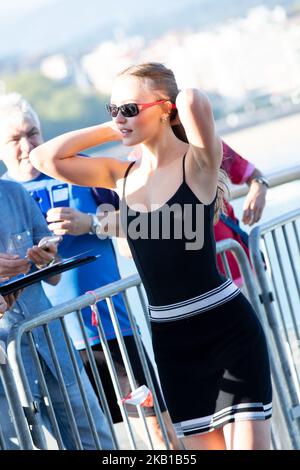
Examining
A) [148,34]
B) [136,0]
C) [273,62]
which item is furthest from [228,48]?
[136,0]

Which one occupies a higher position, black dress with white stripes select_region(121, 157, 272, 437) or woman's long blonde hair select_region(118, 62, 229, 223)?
woman's long blonde hair select_region(118, 62, 229, 223)

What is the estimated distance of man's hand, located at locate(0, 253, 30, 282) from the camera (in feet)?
12.1

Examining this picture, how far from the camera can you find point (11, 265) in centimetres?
369

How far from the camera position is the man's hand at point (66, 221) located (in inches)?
157

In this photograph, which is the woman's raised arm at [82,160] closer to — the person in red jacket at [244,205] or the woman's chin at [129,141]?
the woman's chin at [129,141]

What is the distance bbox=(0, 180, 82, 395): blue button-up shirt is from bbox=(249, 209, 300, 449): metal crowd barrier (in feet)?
3.42

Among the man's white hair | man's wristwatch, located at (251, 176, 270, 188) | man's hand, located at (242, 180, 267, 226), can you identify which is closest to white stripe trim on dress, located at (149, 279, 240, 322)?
man's hand, located at (242, 180, 267, 226)

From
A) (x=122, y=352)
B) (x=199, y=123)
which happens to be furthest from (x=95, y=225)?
(x=199, y=123)

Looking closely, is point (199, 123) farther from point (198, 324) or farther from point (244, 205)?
point (244, 205)

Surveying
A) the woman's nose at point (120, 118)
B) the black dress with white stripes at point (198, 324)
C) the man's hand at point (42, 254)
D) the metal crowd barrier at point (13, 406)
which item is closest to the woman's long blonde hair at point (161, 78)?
the woman's nose at point (120, 118)

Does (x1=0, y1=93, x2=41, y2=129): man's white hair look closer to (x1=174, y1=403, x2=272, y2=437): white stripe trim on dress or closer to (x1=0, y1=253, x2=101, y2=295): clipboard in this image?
(x1=0, y1=253, x2=101, y2=295): clipboard

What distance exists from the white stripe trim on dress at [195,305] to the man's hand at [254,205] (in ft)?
4.60

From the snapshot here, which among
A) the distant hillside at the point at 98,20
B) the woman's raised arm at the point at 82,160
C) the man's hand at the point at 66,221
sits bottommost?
the man's hand at the point at 66,221

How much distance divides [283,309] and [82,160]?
1.70 m
